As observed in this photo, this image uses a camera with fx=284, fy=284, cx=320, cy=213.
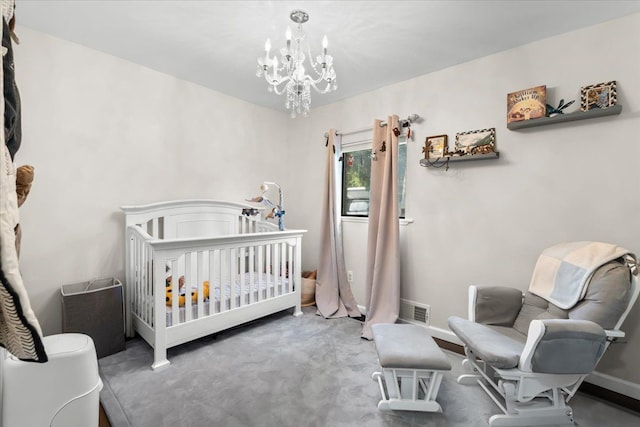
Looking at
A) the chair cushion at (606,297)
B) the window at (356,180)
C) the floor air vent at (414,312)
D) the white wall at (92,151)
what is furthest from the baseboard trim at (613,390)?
the white wall at (92,151)

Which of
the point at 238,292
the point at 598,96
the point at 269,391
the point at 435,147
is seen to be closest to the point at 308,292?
the point at 238,292

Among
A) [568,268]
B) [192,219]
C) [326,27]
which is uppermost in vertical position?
[326,27]

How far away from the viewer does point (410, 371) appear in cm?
158

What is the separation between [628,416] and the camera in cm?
159

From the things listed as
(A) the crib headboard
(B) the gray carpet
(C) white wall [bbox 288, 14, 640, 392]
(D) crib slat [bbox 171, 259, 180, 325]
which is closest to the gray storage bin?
(B) the gray carpet

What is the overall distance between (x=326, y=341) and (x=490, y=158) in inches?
77.9

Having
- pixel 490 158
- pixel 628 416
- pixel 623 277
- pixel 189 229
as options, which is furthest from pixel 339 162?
pixel 628 416

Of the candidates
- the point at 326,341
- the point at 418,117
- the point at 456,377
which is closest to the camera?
the point at 456,377

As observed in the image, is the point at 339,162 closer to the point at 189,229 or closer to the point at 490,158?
the point at 490,158

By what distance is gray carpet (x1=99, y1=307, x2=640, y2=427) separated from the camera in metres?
1.52

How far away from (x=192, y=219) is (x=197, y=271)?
80 cm

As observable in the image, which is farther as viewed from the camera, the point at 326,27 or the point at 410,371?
the point at 326,27

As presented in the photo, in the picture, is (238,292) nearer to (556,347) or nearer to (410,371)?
(410,371)

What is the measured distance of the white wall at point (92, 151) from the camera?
201cm
